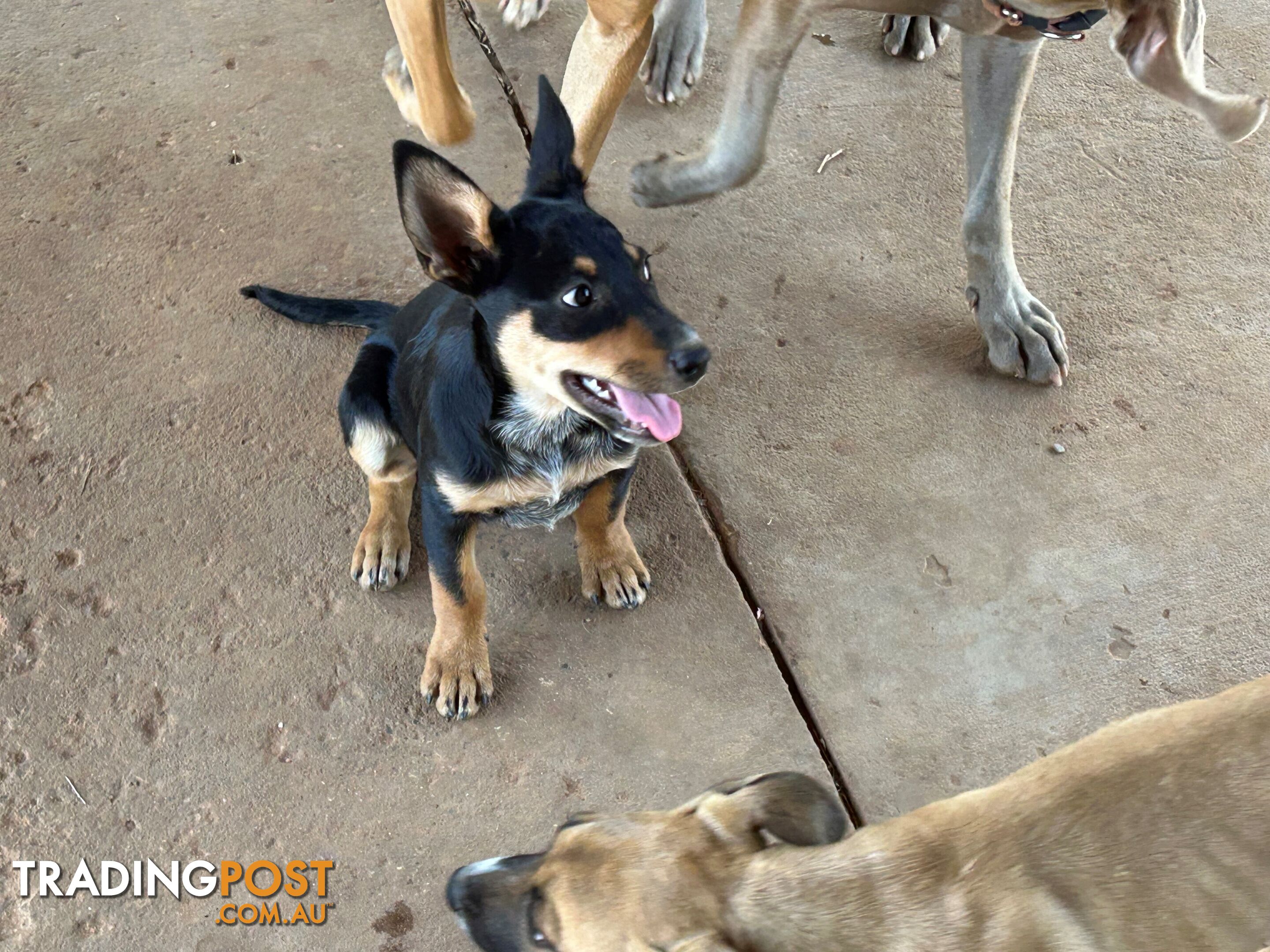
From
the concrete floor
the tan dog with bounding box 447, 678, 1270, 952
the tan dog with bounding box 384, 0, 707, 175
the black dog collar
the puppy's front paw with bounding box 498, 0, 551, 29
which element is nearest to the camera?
the tan dog with bounding box 447, 678, 1270, 952

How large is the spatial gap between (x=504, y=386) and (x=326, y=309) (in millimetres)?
996

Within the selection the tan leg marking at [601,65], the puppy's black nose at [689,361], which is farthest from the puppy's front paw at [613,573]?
the tan leg marking at [601,65]

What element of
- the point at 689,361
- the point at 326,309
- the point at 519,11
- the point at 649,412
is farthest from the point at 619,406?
the point at 519,11

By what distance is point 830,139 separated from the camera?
4027 mm

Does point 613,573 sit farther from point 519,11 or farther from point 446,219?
point 519,11

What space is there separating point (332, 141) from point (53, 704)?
2.13 metres

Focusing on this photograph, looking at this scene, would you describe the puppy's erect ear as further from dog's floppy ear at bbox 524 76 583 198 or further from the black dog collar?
the black dog collar

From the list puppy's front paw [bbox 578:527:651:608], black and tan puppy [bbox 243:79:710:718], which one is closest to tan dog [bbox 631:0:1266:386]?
black and tan puppy [bbox 243:79:710:718]

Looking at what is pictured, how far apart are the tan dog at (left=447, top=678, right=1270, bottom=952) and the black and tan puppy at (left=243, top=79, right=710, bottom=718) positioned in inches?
30.2

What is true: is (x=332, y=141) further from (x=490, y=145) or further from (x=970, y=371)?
(x=970, y=371)

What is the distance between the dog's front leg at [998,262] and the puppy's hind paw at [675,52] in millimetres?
1112

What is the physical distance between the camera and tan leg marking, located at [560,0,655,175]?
9.56 ft

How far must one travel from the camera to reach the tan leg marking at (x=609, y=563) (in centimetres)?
288

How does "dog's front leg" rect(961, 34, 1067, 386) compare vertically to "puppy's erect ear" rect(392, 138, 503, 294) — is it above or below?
below
